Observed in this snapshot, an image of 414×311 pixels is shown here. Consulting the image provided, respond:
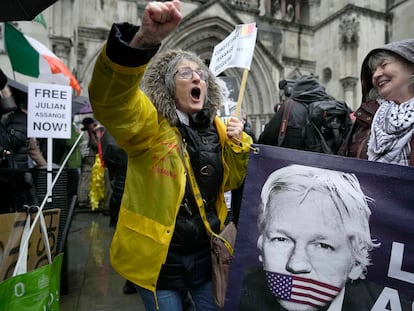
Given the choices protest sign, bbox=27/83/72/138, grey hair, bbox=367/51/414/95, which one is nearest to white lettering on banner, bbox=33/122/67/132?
protest sign, bbox=27/83/72/138

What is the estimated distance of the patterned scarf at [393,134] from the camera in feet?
5.34

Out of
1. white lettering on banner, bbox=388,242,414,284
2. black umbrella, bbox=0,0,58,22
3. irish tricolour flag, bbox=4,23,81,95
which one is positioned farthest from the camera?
irish tricolour flag, bbox=4,23,81,95

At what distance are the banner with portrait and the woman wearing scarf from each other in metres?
0.38

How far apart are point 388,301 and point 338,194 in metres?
0.42

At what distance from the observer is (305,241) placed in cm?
142

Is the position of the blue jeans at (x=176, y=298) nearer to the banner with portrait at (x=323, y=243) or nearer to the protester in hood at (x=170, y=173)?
the protester in hood at (x=170, y=173)

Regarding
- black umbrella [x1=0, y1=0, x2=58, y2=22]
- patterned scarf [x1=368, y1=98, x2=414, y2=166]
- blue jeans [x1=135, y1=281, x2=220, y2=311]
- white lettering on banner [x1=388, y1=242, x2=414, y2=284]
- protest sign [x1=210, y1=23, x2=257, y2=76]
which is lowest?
blue jeans [x1=135, y1=281, x2=220, y2=311]

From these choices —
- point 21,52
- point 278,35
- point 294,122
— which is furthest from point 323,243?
point 278,35

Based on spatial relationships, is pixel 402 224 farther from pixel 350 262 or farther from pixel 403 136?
pixel 403 136

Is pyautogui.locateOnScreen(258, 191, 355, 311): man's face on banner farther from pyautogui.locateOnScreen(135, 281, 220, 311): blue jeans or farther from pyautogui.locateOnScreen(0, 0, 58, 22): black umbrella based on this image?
pyautogui.locateOnScreen(0, 0, 58, 22): black umbrella

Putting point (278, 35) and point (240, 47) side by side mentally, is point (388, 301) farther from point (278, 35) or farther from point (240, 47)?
point (278, 35)

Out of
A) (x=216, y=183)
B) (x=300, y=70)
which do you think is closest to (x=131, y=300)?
(x=216, y=183)

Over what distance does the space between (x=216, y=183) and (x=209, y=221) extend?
0.65 feet

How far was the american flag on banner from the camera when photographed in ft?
4.50
